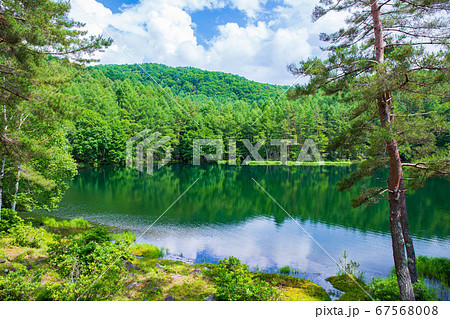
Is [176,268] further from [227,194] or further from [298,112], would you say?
[298,112]

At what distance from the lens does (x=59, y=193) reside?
13.0 meters

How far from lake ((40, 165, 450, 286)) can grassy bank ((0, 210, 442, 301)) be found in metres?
1.73

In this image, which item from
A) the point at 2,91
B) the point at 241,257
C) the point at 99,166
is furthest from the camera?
the point at 99,166

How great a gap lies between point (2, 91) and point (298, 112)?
167 ft

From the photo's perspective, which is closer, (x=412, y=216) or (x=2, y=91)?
(x=2, y=91)

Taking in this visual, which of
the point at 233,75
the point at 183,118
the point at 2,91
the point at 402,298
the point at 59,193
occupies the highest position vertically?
the point at 233,75

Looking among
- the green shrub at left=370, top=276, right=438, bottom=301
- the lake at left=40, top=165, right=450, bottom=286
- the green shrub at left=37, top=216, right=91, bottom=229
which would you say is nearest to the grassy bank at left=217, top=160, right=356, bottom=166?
the lake at left=40, top=165, right=450, bottom=286

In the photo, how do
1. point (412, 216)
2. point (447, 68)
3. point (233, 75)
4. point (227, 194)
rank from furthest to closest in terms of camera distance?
point (233, 75) < point (227, 194) < point (412, 216) < point (447, 68)

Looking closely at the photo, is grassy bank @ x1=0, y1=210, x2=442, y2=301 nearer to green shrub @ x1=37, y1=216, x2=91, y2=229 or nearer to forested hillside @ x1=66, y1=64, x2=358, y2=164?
green shrub @ x1=37, y1=216, x2=91, y2=229

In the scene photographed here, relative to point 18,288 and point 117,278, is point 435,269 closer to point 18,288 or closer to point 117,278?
point 117,278

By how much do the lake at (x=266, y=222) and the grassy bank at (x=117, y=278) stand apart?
173cm

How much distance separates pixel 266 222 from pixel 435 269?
8200mm

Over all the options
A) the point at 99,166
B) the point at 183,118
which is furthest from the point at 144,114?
the point at 99,166

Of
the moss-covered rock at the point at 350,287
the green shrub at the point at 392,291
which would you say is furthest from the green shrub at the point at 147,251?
the green shrub at the point at 392,291
